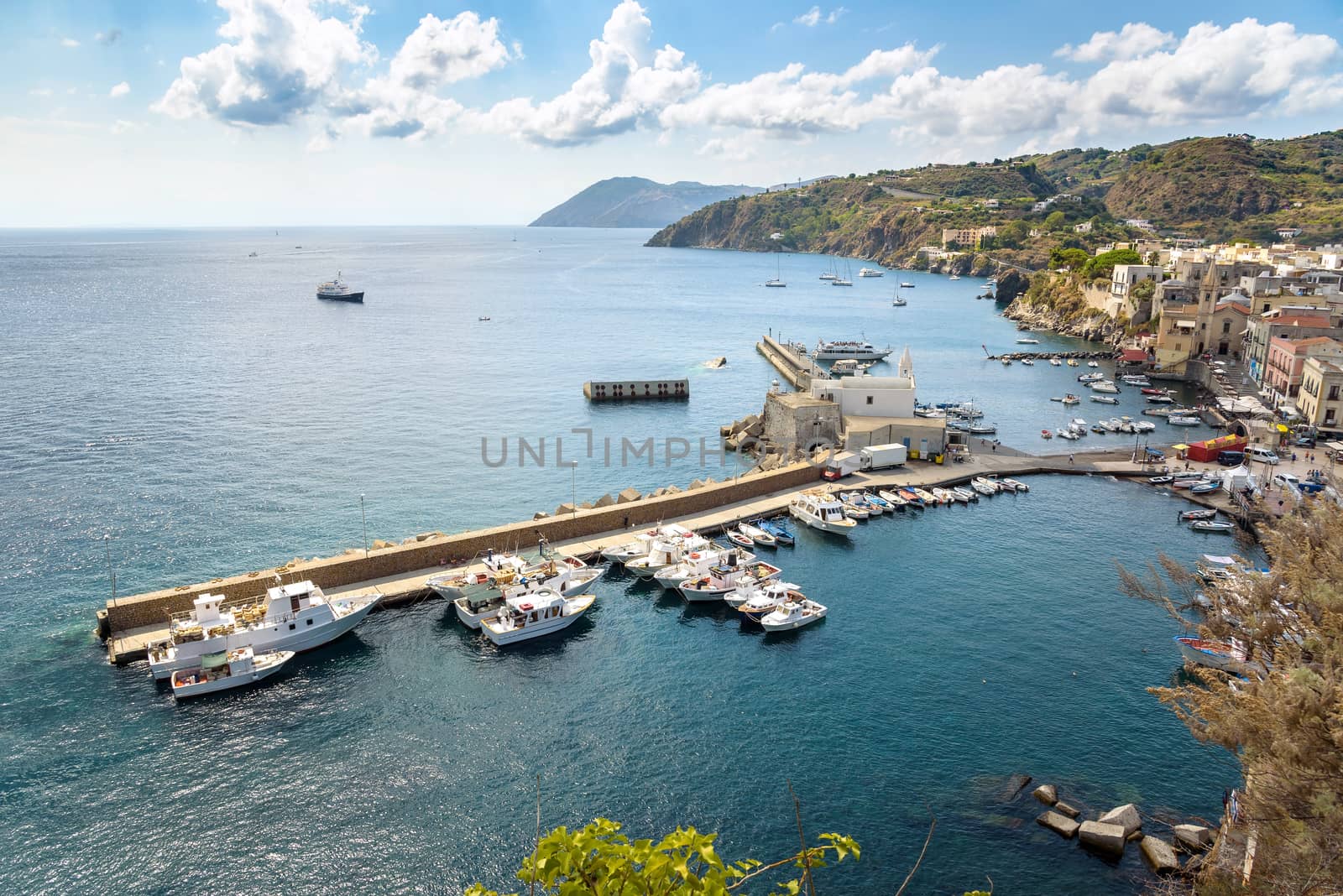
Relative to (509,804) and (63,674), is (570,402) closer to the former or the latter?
(63,674)

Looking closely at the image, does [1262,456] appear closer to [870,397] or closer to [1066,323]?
[870,397]

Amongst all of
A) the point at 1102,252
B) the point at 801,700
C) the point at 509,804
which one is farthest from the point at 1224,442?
the point at 1102,252

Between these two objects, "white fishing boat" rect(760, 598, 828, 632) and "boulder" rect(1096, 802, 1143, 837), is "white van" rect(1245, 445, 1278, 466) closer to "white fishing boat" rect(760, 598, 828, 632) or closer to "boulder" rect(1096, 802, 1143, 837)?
"white fishing boat" rect(760, 598, 828, 632)

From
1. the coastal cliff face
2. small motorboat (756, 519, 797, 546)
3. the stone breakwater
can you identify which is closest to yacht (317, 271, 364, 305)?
the stone breakwater

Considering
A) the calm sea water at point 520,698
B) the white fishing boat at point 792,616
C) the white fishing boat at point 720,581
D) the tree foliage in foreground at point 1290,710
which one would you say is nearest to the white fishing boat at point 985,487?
the calm sea water at point 520,698

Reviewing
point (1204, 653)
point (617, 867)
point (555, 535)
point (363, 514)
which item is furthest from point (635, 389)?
point (617, 867)
